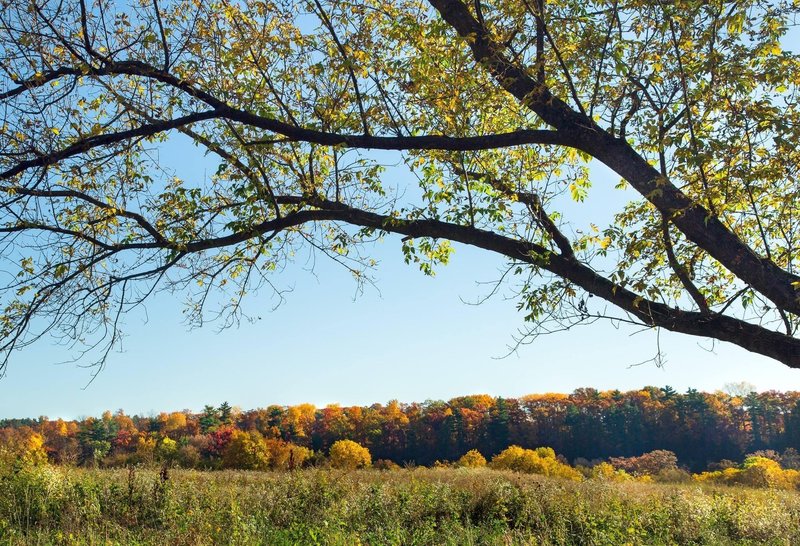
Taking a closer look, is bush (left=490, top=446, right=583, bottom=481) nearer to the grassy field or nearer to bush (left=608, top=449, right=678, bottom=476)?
the grassy field

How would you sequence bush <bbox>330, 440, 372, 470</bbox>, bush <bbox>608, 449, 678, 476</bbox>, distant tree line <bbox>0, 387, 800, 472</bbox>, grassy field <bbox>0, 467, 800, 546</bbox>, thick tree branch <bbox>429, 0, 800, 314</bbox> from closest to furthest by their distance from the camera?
thick tree branch <bbox>429, 0, 800, 314</bbox> < grassy field <bbox>0, 467, 800, 546</bbox> < bush <bbox>330, 440, 372, 470</bbox> < bush <bbox>608, 449, 678, 476</bbox> < distant tree line <bbox>0, 387, 800, 472</bbox>

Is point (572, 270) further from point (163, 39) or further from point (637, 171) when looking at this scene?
point (163, 39)

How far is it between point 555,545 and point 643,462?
4451cm

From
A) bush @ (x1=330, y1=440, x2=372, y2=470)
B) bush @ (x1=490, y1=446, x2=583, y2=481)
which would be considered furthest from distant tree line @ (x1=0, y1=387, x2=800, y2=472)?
bush @ (x1=490, y1=446, x2=583, y2=481)

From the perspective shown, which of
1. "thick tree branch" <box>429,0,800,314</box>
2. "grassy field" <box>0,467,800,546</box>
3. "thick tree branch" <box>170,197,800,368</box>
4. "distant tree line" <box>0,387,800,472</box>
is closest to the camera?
"thick tree branch" <box>429,0,800,314</box>

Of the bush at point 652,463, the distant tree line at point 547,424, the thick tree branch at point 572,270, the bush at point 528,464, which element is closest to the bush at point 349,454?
the distant tree line at point 547,424

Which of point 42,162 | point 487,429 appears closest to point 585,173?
point 42,162

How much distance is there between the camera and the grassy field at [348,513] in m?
8.91

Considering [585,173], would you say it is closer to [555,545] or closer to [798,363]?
[798,363]

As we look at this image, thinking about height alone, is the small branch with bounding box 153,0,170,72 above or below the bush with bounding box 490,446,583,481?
above

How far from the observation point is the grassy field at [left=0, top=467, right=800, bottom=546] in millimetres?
8906

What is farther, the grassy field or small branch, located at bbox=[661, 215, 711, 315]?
the grassy field

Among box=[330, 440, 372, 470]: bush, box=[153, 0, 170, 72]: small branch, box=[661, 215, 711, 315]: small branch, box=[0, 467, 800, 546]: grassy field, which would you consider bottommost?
box=[330, 440, 372, 470]: bush

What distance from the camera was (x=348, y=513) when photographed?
33.8 ft
